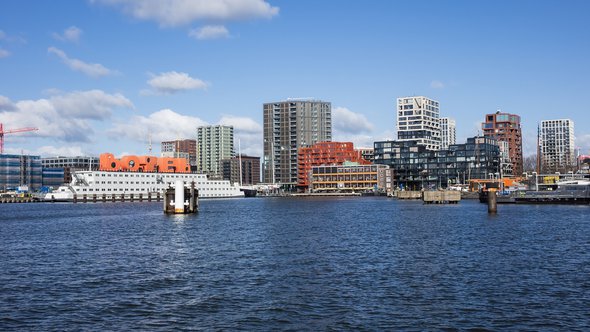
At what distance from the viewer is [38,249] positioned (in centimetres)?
6256

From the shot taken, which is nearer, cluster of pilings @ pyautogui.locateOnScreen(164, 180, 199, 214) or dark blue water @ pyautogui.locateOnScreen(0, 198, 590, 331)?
dark blue water @ pyautogui.locateOnScreen(0, 198, 590, 331)

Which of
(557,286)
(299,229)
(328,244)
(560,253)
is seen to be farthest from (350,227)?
(557,286)

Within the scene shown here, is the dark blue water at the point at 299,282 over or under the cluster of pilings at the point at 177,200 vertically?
under

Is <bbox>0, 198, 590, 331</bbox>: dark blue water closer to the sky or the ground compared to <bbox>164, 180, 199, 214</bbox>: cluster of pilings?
closer to the ground

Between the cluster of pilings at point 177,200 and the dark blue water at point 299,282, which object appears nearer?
the dark blue water at point 299,282

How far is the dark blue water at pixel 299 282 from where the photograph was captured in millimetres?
30828

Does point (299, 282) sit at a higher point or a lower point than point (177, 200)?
lower

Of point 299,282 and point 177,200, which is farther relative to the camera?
point 177,200

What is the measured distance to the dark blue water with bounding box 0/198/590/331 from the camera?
30.8 m

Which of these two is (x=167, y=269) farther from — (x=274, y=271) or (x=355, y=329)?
(x=355, y=329)

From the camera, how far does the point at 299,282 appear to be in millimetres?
41156

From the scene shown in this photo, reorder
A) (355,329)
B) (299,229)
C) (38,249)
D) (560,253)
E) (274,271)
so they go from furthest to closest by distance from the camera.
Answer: (299,229)
(38,249)
(560,253)
(274,271)
(355,329)

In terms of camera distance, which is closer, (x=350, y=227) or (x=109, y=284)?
(x=109, y=284)

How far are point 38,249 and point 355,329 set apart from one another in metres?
45.3
